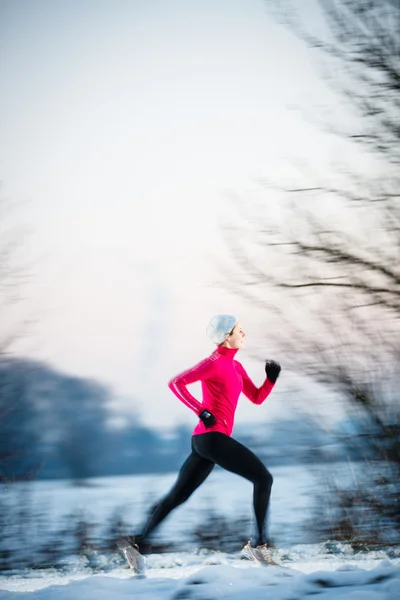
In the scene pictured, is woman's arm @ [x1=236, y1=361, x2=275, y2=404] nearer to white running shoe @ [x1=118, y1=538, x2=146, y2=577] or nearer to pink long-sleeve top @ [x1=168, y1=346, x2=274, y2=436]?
pink long-sleeve top @ [x1=168, y1=346, x2=274, y2=436]

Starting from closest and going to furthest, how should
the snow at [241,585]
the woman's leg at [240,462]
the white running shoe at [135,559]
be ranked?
the snow at [241,585], the woman's leg at [240,462], the white running shoe at [135,559]

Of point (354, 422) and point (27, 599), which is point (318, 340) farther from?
point (27, 599)

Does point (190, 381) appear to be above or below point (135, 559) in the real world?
above

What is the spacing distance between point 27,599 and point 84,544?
1.53 m

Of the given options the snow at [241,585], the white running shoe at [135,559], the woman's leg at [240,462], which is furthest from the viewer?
the white running shoe at [135,559]

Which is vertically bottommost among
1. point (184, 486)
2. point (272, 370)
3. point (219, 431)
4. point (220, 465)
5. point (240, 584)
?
point (240, 584)

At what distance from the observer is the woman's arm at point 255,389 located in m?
3.95

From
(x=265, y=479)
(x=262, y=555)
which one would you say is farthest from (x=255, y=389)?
(x=262, y=555)

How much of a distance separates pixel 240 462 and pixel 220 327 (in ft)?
2.37

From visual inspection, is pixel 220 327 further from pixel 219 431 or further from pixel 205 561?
pixel 205 561

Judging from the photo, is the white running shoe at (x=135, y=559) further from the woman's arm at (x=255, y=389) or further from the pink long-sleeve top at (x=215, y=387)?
the woman's arm at (x=255, y=389)

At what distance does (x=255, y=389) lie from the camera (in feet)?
13.1

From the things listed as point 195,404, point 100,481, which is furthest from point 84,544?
point 195,404

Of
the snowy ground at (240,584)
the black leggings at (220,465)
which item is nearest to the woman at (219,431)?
the black leggings at (220,465)
